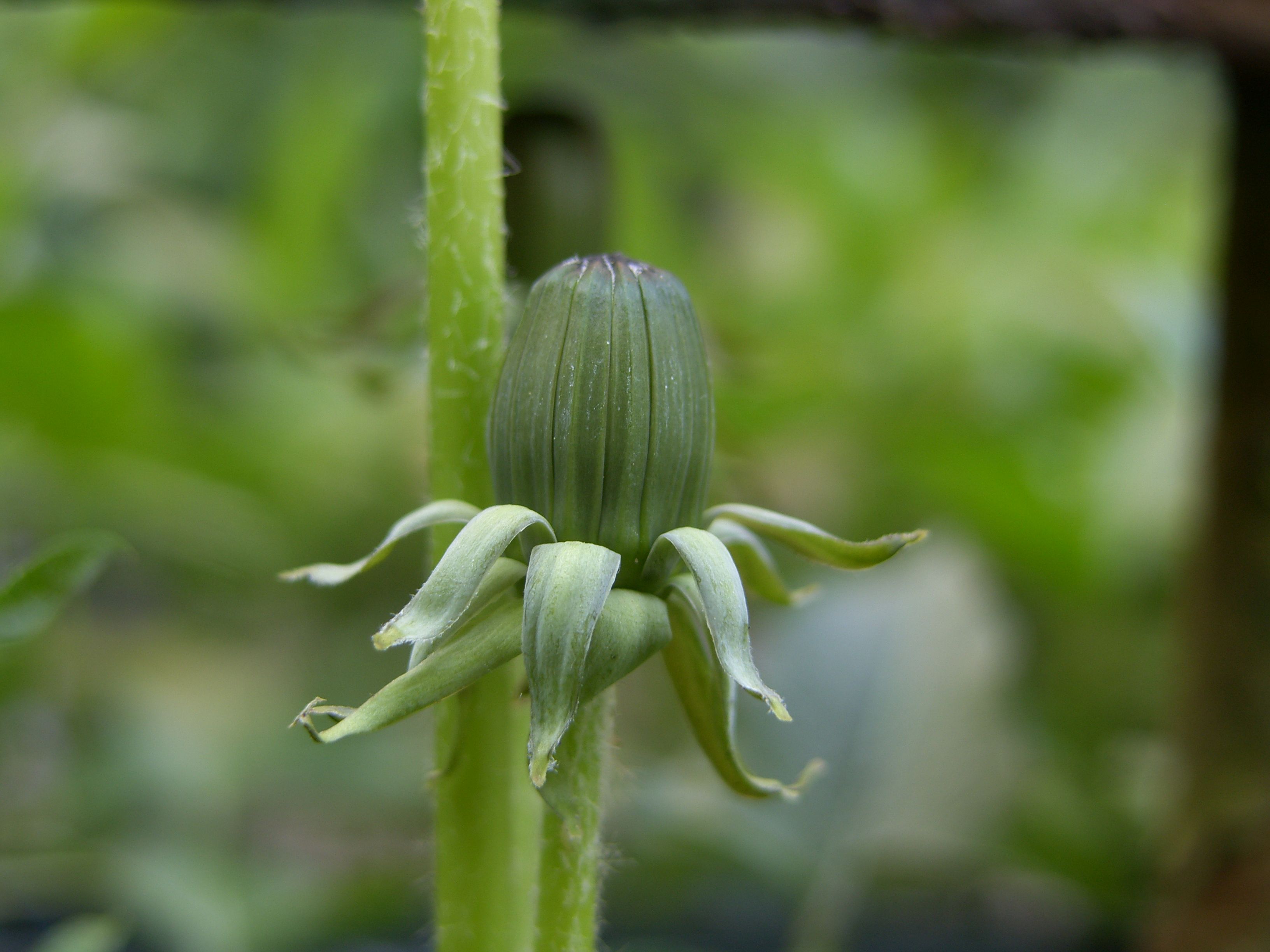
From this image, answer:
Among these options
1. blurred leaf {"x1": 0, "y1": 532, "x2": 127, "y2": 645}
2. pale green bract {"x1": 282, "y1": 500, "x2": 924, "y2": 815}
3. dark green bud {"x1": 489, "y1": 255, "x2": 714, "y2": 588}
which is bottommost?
blurred leaf {"x1": 0, "y1": 532, "x2": 127, "y2": 645}

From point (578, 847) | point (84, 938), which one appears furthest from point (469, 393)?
point (84, 938)

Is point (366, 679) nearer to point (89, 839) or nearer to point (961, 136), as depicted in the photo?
point (89, 839)

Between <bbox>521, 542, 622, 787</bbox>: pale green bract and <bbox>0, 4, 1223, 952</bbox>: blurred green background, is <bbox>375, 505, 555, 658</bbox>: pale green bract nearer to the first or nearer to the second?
<bbox>521, 542, 622, 787</bbox>: pale green bract

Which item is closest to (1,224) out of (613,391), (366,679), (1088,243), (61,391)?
(61,391)

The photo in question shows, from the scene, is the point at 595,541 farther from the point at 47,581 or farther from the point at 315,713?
the point at 47,581

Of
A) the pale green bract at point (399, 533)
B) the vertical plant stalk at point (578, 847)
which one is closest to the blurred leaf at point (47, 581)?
the pale green bract at point (399, 533)

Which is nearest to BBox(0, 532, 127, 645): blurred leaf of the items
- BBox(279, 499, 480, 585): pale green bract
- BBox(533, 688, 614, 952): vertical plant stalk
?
BBox(279, 499, 480, 585): pale green bract
